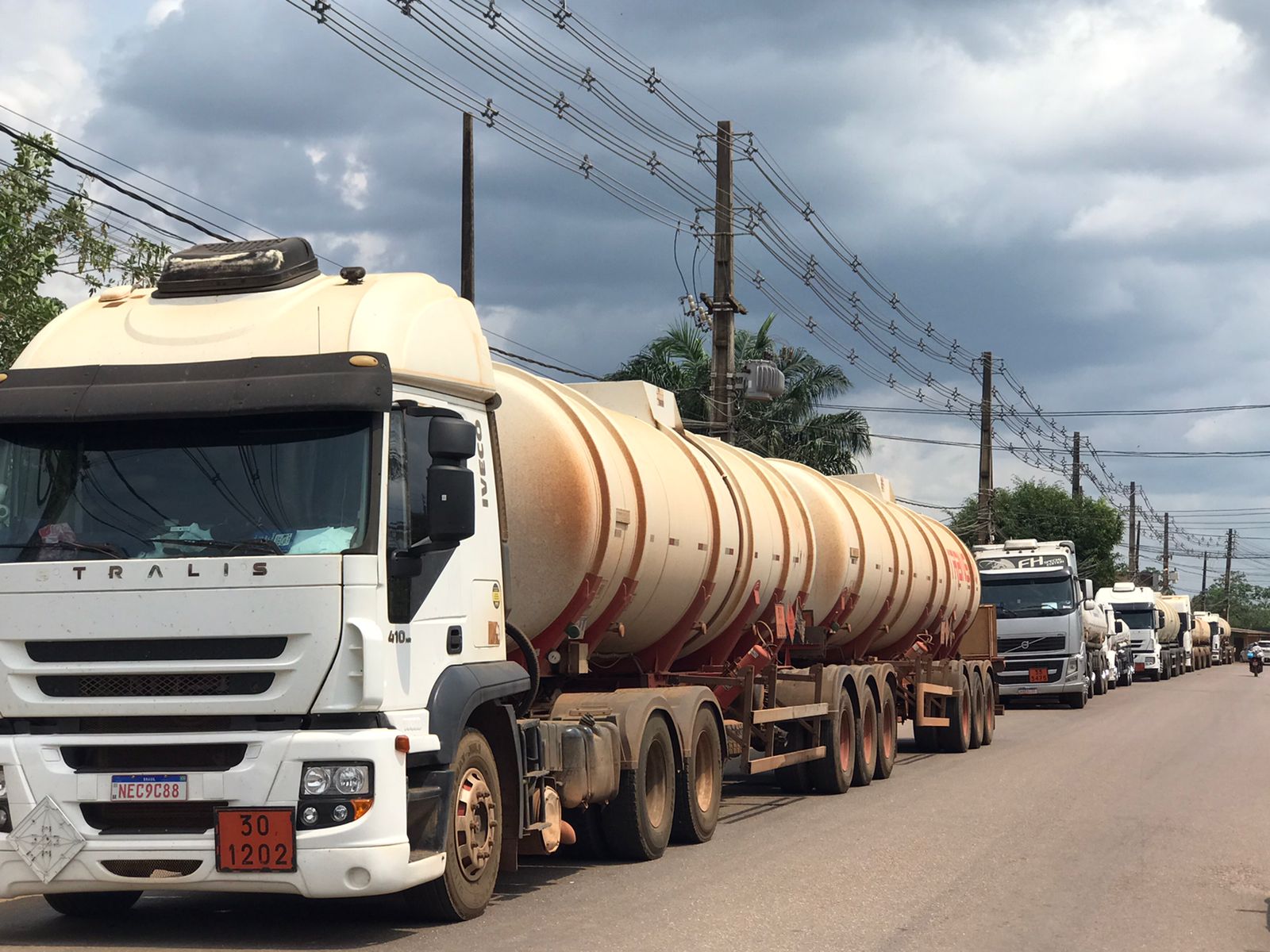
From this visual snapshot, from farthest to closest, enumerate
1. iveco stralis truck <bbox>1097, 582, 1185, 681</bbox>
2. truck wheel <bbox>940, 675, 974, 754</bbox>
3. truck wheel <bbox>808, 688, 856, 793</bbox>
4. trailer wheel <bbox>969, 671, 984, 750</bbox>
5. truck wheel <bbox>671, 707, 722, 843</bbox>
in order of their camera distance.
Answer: iveco stralis truck <bbox>1097, 582, 1185, 681</bbox>, trailer wheel <bbox>969, 671, 984, 750</bbox>, truck wheel <bbox>940, 675, 974, 754</bbox>, truck wheel <bbox>808, 688, 856, 793</bbox>, truck wheel <bbox>671, 707, 722, 843</bbox>

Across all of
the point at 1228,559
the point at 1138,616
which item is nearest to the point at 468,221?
the point at 1138,616

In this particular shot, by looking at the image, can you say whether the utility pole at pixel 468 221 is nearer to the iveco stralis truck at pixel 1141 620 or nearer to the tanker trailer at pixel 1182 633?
the iveco stralis truck at pixel 1141 620

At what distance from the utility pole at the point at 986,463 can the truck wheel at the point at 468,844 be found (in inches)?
1583

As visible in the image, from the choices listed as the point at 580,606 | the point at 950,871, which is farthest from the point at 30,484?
the point at 950,871

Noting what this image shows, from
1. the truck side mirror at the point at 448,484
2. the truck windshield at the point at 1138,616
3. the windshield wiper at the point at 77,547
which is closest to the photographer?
the windshield wiper at the point at 77,547

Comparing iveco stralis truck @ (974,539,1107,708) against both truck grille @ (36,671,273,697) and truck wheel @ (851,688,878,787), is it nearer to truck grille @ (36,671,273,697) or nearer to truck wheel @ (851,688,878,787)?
truck wheel @ (851,688,878,787)

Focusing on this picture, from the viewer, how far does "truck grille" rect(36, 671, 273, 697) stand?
7.50 metres

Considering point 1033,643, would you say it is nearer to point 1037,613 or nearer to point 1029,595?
point 1037,613

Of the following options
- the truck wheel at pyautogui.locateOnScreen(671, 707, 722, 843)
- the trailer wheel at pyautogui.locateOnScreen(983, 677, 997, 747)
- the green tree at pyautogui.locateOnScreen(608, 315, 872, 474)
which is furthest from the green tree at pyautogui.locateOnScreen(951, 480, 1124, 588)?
the truck wheel at pyautogui.locateOnScreen(671, 707, 722, 843)

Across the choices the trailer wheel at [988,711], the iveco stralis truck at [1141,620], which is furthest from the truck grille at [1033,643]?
the iveco stralis truck at [1141,620]

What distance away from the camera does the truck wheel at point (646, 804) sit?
1091 cm

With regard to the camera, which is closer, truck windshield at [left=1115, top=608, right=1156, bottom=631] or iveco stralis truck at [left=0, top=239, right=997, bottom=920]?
iveco stralis truck at [left=0, top=239, right=997, bottom=920]

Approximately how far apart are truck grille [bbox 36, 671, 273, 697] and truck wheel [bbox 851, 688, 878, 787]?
10193 millimetres

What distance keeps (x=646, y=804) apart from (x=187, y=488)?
15.4 feet
